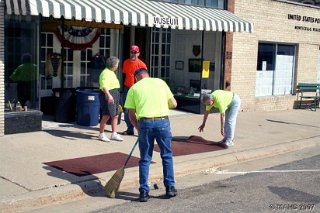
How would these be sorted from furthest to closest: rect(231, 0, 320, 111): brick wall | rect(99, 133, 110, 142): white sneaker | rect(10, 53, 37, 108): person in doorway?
1. rect(231, 0, 320, 111): brick wall
2. rect(10, 53, 37, 108): person in doorway
3. rect(99, 133, 110, 142): white sneaker

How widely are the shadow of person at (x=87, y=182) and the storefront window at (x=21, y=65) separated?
10.9 ft

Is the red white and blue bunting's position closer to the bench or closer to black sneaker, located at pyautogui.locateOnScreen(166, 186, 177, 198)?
black sneaker, located at pyautogui.locateOnScreen(166, 186, 177, 198)

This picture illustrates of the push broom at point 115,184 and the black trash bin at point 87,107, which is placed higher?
the black trash bin at point 87,107

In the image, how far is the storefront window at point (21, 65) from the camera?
10023mm

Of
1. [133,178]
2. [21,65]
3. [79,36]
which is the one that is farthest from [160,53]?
[133,178]

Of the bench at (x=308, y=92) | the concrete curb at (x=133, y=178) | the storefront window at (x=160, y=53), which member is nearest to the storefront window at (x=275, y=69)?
the bench at (x=308, y=92)

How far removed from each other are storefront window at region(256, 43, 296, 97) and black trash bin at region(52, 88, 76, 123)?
7.18m

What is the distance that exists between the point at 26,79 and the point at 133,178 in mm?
4266

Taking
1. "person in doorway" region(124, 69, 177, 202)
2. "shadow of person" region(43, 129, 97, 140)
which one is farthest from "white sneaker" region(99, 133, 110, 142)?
"person in doorway" region(124, 69, 177, 202)

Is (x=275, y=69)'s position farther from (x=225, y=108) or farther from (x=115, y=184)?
(x=115, y=184)

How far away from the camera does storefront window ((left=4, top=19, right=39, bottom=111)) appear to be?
1002 cm

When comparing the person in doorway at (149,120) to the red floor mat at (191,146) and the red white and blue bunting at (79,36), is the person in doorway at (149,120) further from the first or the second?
the red white and blue bunting at (79,36)

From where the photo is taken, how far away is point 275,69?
17.2m
